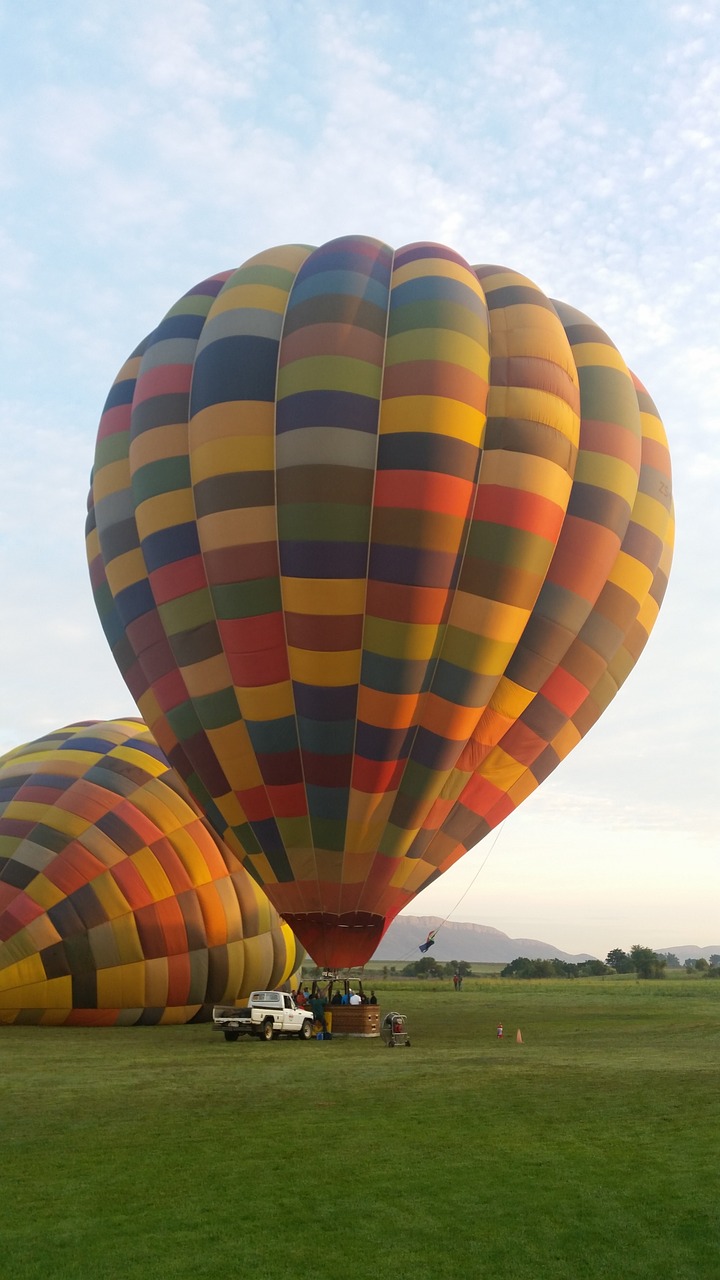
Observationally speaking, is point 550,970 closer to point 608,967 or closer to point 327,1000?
point 608,967

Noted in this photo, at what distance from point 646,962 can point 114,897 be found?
67.1m

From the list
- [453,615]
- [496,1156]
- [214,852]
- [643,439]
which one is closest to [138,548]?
[453,615]

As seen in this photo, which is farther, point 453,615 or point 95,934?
point 95,934

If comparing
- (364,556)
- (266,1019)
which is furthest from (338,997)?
(364,556)

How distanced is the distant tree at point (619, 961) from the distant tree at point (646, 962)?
2.25ft

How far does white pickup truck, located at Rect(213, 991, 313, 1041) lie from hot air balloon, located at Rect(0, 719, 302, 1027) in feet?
10.4

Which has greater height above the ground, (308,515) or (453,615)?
(308,515)

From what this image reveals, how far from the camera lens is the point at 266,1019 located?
1964cm

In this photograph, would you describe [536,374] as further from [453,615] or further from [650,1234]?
[650,1234]

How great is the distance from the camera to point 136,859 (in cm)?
2264

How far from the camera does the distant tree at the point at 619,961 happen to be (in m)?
88.0

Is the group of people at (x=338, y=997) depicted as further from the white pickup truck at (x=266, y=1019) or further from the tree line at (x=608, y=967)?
the tree line at (x=608, y=967)

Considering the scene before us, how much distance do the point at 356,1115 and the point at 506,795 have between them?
984cm

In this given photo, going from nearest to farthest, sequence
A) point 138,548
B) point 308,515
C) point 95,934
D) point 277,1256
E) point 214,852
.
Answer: point 277,1256 < point 308,515 < point 138,548 < point 95,934 < point 214,852
